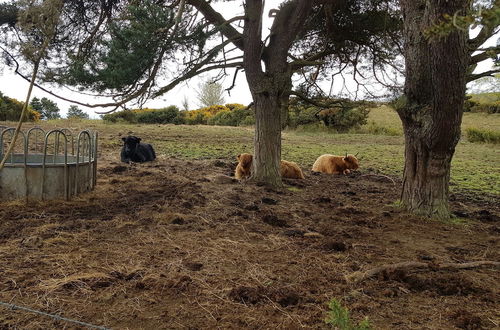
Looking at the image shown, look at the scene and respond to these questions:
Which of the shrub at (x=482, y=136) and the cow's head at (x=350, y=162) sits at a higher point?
the shrub at (x=482, y=136)

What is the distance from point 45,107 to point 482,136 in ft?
97.9

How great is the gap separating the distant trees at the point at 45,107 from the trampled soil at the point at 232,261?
989 inches

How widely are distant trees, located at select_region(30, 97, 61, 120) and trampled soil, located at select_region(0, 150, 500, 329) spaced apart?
25.1 m

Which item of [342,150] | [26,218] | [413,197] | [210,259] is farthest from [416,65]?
[342,150]

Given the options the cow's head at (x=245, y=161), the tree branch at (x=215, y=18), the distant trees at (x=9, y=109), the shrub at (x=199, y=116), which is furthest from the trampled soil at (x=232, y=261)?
the shrub at (x=199, y=116)

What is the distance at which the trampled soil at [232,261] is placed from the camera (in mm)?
2721

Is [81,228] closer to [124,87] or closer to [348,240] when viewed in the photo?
[124,87]

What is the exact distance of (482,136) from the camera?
21.3 m

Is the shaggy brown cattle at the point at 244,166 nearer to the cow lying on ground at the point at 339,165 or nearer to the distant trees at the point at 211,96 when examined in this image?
the cow lying on ground at the point at 339,165

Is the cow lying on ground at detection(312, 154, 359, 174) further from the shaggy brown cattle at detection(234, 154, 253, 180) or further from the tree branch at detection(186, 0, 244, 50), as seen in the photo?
the tree branch at detection(186, 0, 244, 50)

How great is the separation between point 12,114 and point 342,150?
17377 mm

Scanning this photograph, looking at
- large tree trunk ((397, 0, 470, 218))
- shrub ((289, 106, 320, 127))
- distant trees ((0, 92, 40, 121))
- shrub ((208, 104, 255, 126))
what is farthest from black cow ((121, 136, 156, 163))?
shrub ((208, 104, 255, 126))

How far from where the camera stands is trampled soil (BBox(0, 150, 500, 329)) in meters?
2.72

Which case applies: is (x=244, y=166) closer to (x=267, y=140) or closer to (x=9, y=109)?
(x=267, y=140)
